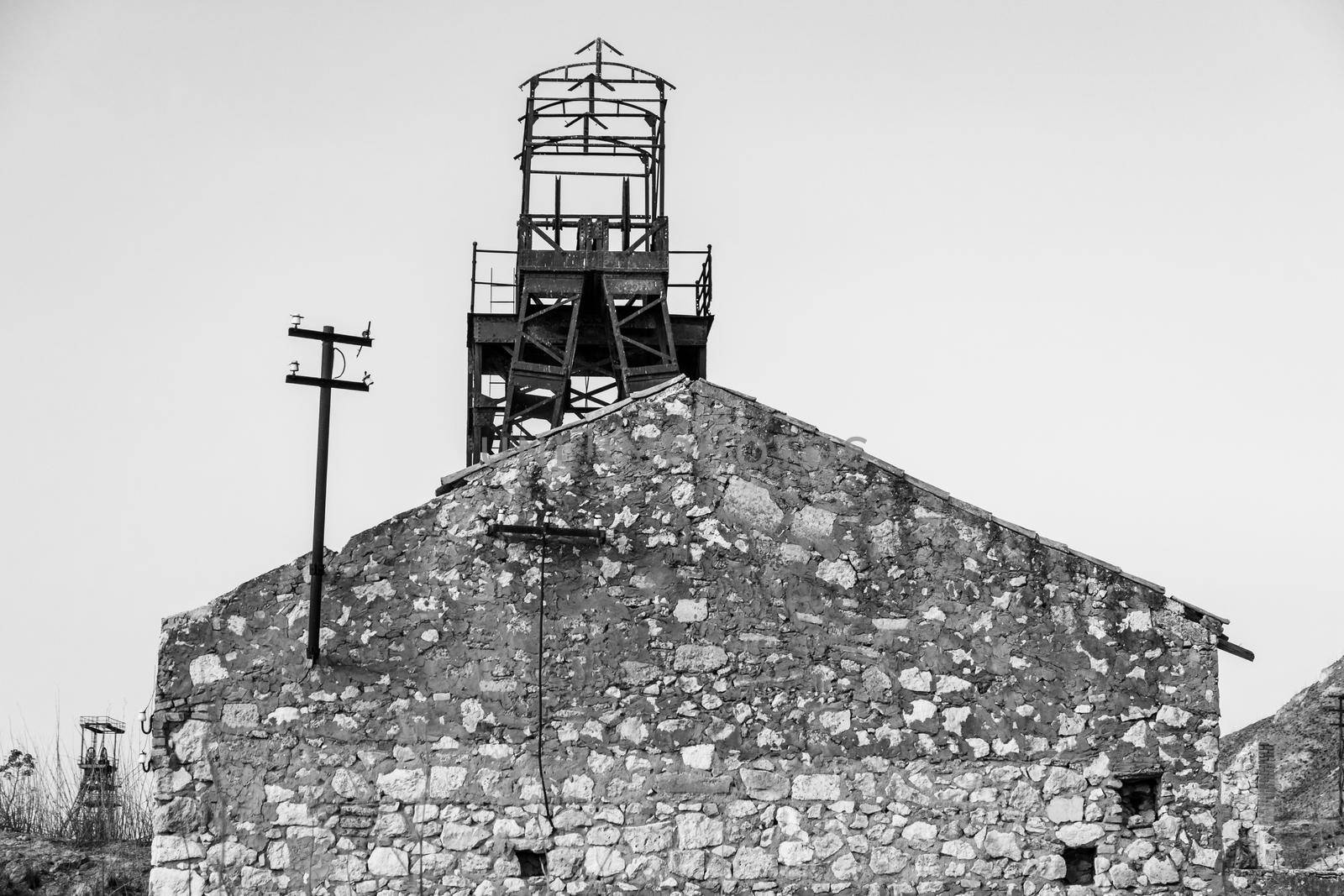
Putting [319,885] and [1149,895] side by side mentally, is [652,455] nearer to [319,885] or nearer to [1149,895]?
[319,885]

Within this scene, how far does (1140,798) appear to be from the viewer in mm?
11953

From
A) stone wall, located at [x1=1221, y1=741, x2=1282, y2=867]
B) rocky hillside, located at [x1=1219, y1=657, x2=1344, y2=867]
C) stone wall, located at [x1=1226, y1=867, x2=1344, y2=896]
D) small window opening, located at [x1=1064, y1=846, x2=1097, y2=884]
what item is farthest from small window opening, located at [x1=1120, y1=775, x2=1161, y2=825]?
rocky hillside, located at [x1=1219, y1=657, x2=1344, y2=867]

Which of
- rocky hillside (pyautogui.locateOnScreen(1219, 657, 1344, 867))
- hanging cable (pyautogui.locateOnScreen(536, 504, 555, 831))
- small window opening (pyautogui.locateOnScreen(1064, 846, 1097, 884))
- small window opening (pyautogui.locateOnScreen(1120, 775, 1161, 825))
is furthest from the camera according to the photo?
rocky hillside (pyautogui.locateOnScreen(1219, 657, 1344, 867))

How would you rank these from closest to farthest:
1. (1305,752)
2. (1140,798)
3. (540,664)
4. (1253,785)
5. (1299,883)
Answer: (540,664) < (1140,798) < (1299,883) < (1253,785) < (1305,752)

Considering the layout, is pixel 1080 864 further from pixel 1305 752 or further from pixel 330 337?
pixel 1305 752

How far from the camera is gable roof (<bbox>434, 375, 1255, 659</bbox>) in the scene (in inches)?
473

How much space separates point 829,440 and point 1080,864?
3.81 m

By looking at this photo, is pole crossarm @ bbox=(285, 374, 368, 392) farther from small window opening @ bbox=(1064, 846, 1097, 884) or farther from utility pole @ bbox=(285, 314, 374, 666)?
small window opening @ bbox=(1064, 846, 1097, 884)

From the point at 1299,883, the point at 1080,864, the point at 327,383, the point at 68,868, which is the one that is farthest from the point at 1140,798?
the point at 1299,883

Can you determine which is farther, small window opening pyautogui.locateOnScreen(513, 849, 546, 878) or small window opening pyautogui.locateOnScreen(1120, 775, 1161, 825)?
small window opening pyautogui.locateOnScreen(1120, 775, 1161, 825)

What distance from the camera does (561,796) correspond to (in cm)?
1138

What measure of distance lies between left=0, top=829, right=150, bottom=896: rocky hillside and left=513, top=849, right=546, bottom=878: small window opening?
3842 millimetres

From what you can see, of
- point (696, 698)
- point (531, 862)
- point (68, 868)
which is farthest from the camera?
point (68, 868)

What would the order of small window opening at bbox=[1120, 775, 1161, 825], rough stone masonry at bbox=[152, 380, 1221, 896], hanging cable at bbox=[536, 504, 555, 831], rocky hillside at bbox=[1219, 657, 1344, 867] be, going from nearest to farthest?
rough stone masonry at bbox=[152, 380, 1221, 896] < hanging cable at bbox=[536, 504, 555, 831] < small window opening at bbox=[1120, 775, 1161, 825] < rocky hillside at bbox=[1219, 657, 1344, 867]
